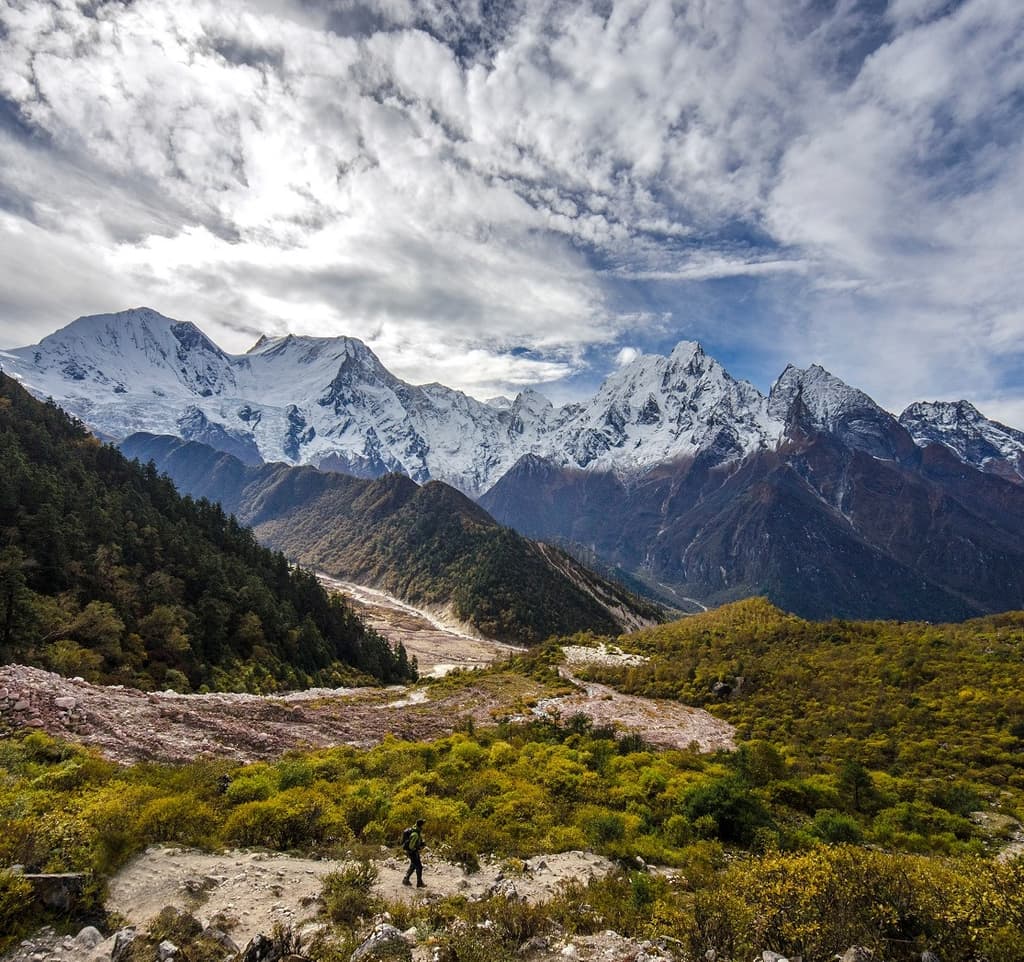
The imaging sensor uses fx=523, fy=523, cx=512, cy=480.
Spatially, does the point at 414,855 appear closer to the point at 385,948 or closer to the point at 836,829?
the point at 385,948

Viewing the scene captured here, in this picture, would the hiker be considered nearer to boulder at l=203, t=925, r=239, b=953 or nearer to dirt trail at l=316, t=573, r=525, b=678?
boulder at l=203, t=925, r=239, b=953

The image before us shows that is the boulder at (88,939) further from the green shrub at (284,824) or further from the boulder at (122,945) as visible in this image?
the green shrub at (284,824)

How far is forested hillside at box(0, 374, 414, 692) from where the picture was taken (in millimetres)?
37969

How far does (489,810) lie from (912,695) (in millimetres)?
33803

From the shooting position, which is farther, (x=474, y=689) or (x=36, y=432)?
(x=36, y=432)

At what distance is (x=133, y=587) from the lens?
4756cm

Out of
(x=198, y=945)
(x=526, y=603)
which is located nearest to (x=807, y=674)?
(x=198, y=945)

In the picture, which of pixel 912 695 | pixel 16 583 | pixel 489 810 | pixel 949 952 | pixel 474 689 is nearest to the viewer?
pixel 949 952

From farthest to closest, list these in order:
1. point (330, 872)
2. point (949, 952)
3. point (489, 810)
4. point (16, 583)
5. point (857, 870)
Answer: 1. point (16, 583)
2. point (489, 810)
3. point (330, 872)
4. point (857, 870)
5. point (949, 952)

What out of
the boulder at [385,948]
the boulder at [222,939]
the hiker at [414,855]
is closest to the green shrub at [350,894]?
the hiker at [414,855]

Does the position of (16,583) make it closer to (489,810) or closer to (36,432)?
(489,810)

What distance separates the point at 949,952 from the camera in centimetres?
1001

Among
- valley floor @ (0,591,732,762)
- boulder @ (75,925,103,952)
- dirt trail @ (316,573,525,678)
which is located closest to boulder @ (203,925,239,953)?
boulder @ (75,925,103,952)

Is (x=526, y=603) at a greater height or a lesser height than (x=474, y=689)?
greater
